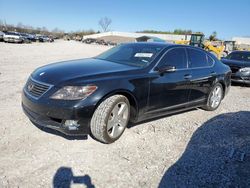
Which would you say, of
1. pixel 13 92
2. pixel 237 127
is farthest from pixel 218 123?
pixel 13 92

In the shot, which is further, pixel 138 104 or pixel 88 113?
pixel 138 104

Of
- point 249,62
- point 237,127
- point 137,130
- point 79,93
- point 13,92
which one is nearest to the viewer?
point 79,93

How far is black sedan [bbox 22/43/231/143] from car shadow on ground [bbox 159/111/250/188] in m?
0.81

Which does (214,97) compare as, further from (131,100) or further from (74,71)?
(74,71)

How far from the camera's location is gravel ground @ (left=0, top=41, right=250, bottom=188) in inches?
110

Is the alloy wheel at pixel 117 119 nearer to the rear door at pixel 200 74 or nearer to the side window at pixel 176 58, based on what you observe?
the side window at pixel 176 58

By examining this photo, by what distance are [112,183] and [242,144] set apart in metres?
2.50

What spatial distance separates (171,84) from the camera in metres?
4.32

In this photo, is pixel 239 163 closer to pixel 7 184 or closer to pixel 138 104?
pixel 138 104

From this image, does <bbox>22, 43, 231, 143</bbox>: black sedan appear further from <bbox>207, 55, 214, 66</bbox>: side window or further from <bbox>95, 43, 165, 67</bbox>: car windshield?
<bbox>207, 55, 214, 66</bbox>: side window

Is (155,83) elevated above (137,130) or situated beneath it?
elevated above

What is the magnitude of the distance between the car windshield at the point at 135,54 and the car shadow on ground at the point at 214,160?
164 cm

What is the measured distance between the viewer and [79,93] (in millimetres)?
3250

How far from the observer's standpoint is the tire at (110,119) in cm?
338
